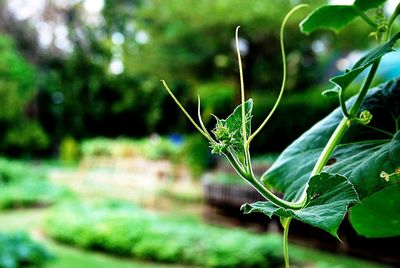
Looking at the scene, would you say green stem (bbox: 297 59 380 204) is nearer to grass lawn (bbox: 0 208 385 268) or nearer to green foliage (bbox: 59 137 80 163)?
grass lawn (bbox: 0 208 385 268)

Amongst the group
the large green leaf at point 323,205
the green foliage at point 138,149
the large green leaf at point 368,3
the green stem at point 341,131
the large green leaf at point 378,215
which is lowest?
the green foliage at point 138,149

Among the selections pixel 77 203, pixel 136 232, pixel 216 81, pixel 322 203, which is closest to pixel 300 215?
pixel 322 203

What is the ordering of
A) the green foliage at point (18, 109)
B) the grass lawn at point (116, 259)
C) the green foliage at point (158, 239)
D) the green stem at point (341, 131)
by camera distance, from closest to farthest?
the green stem at point (341, 131) < the green foliage at point (158, 239) < the grass lawn at point (116, 259) < the green foliage at point (18, 109)

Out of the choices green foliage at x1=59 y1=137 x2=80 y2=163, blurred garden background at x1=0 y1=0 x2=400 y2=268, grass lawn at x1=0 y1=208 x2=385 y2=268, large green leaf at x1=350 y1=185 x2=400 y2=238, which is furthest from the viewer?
green foliage at x1=59 y1=137 x2=80 y2=163

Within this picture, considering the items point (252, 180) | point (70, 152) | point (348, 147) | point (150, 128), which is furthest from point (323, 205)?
point (150, 128)

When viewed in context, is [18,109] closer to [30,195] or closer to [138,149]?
[138,149]

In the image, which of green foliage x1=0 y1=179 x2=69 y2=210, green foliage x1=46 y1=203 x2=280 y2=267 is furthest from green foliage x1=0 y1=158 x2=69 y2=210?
green foliage x1=46 y1=203 x2=280 y2=267

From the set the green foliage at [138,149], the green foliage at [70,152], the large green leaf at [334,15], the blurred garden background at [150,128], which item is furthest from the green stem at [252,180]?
the green foliage at [70,152]

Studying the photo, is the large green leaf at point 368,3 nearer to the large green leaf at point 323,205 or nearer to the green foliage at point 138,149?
the large green leaf at point 323,205
